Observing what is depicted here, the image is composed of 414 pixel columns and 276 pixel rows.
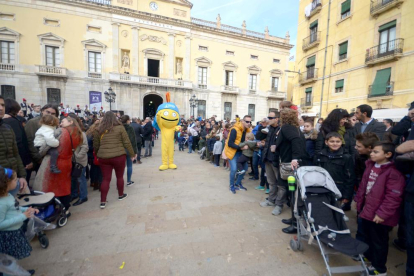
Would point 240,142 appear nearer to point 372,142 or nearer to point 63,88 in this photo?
point 372,142

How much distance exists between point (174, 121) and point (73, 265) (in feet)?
15.8

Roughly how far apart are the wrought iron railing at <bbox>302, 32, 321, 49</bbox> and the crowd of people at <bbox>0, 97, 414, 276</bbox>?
55.6 ft

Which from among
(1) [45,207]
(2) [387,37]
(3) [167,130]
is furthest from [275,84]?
(1) [45,207]

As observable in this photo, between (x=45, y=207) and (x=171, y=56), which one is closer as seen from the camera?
(x=45, y=207)

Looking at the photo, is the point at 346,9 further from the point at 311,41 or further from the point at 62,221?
the point at 62,221

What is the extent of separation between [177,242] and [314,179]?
83.0 inches

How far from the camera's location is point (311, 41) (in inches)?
730

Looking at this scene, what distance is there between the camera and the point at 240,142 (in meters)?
4.69

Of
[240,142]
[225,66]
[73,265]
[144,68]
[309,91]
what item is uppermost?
[225,66]

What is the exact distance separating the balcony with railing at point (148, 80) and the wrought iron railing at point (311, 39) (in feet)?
41.5

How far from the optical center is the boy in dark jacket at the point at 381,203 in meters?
2.09

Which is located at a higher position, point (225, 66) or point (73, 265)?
point (225, 66)

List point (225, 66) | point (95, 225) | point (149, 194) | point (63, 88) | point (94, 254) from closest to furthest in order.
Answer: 1. point (94, 254)
2. point (95, 225)
3. point (149, 194)
4. point (63, 88)
5. point (225, 66)

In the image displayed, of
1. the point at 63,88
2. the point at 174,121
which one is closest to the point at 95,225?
the point at 174,121
